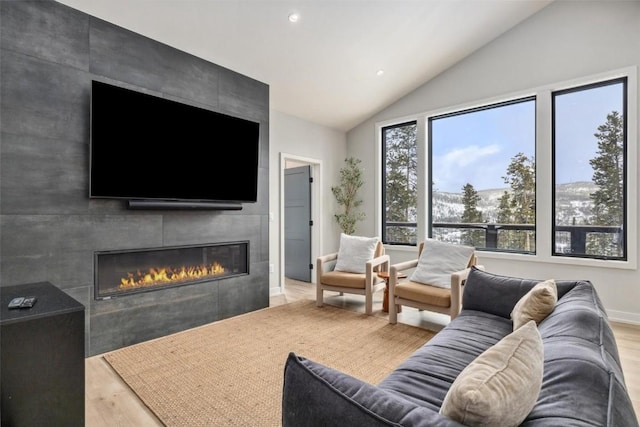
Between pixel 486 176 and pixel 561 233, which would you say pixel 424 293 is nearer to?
pixel 561 233

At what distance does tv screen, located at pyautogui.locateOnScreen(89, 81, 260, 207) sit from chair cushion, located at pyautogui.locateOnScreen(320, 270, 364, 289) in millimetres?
1298

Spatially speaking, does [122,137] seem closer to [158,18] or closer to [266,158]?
[158,18]

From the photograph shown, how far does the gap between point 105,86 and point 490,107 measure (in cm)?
450

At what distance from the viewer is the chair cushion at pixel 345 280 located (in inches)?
152

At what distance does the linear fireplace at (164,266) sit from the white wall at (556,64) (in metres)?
3.30

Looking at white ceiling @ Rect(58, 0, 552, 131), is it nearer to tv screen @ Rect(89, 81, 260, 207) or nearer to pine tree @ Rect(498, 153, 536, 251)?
tv screen @ Rect(89, 81, 260, 207)

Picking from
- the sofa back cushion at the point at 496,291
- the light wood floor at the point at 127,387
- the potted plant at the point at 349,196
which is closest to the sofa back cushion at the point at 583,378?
the sofa back cushion at the point at 496,291

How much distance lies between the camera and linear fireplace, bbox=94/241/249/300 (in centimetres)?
294

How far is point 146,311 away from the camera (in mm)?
3111

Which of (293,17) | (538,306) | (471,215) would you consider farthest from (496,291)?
(293,17)

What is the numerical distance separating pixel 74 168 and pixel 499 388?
3.18 metres

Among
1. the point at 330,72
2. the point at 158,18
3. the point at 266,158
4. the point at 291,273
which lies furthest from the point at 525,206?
the point at 158,18

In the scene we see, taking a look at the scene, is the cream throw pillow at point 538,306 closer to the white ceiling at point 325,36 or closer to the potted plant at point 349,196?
the white ceiling at point 325,36

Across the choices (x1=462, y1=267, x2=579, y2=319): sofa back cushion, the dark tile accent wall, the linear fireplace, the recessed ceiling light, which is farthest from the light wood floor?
the recessed ceiling light
